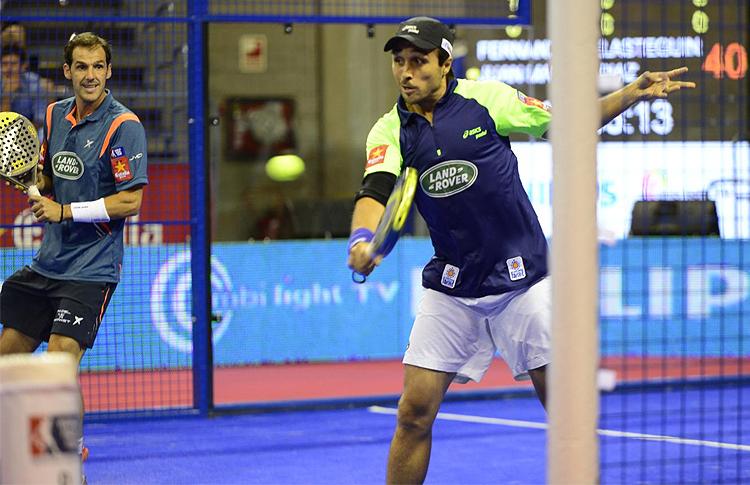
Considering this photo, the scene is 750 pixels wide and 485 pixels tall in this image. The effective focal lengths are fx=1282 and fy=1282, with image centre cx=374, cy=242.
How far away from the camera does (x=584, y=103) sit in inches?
154

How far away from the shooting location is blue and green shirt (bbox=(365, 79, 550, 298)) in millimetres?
5270

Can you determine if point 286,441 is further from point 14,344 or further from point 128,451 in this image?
point 14,344

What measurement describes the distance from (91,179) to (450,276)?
76.9 inches

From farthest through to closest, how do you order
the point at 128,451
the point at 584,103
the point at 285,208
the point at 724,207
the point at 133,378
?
the point at 285,208 < the point at 724,207 < the point at 133,378 < the point at 128,451 < the point at 584,103

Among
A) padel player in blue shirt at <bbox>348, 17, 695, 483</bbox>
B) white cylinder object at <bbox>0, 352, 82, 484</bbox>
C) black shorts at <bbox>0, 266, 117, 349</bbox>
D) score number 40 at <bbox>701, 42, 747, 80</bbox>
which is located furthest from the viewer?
score number 40 at <bbox>701, 42, 747, 80</bbox>

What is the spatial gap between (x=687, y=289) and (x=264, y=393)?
3.95m

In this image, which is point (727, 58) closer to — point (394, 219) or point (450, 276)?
point (450, 276)

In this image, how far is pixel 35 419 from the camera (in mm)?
3096

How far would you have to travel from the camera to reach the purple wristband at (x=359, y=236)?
14.9 ft

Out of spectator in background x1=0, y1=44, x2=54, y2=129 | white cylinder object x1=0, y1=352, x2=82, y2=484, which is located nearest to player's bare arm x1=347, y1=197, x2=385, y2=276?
white cylinder object x1=0, y1=352, x2=82, y2=484

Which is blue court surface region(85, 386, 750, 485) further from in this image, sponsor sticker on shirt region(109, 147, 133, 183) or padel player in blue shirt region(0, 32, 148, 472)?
sponsor sticker on shirt region(109, 147, 133, 183)

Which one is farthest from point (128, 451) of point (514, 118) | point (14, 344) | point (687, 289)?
point (687, 289)

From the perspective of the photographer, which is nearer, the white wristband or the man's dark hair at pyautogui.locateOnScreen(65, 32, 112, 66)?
the white wristband

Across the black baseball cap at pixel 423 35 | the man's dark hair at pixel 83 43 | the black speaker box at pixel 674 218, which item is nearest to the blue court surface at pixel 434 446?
the black speaker box at pixel 674 218
